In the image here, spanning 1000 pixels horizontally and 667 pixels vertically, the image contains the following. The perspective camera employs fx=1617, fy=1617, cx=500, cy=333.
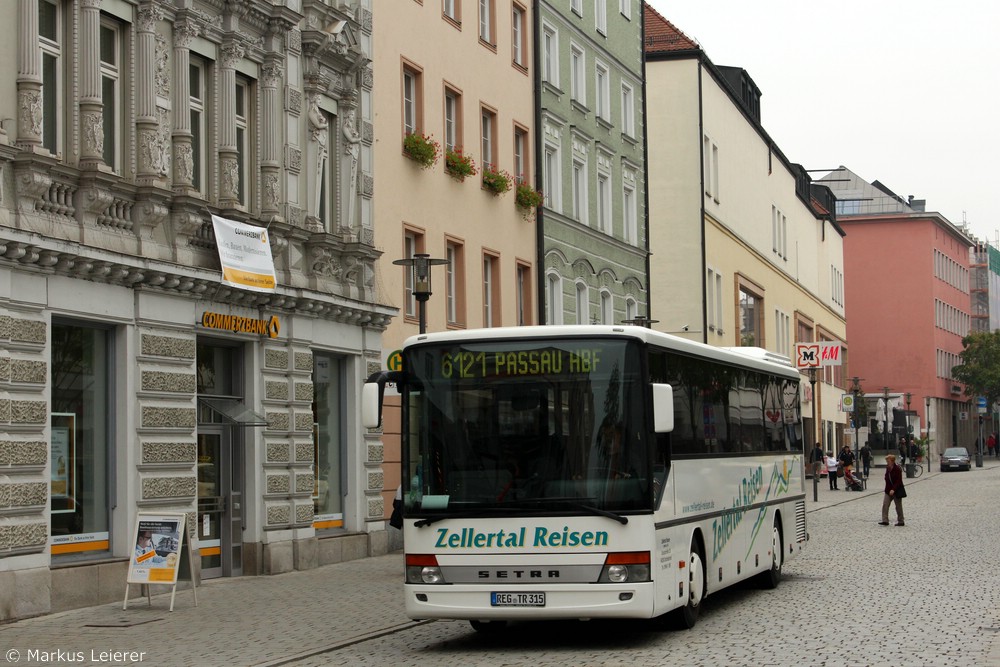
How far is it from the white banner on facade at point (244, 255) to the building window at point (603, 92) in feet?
71.2

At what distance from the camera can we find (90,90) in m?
19.3

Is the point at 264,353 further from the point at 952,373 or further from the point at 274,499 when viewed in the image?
the point at 952,373

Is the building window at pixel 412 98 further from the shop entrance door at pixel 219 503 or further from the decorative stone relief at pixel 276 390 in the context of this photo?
the shop entrance door at pixel 219 503

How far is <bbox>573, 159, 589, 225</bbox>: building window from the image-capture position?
41.7 m

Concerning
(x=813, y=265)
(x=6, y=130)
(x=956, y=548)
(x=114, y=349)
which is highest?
(x=813, y=265)

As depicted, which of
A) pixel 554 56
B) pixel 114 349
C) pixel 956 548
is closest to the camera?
pixel 114 349

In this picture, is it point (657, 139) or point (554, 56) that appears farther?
point (657, 139)

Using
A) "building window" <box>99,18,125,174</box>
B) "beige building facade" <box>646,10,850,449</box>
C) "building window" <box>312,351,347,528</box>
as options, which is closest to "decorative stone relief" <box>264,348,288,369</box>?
"building window" <box>312,351,347,528</box>

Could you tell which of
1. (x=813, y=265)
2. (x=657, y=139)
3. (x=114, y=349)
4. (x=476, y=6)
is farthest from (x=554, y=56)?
(x=813, y=265)

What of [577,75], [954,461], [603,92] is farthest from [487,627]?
[954,461]

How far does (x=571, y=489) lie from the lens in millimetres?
14516

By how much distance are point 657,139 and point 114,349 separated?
37810mm

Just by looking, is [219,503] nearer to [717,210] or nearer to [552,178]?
[552,178]

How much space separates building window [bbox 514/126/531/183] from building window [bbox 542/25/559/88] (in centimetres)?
230
